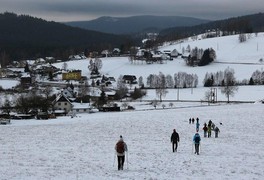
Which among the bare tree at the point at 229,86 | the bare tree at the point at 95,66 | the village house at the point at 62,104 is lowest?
the village house at the point at 62,104

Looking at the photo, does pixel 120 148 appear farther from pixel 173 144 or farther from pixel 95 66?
pixel 95 66

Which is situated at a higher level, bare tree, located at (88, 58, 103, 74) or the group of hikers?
bare tree, located at (88, 58, 103, 74)

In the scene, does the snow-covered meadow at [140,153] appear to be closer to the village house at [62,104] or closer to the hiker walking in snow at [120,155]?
the hiker walking in snow at [120,155]

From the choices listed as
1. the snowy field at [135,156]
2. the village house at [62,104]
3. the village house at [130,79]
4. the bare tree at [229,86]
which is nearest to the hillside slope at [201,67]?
the village house at [130,79]

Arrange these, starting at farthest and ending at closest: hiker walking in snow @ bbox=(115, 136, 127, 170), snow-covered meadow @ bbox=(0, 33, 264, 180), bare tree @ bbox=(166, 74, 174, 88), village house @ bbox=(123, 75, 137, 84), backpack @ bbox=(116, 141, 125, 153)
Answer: village house @ bbox=(123, 75, 137, 84), bare tree @ bbox=(166, 74, 174, 88), backpack @ bbox=(116, 141, 125, 153), hiker walking in snow @ bbox=(115, 136, 127, 170), snow-covered meadow @ bbox=(0, 33, 264, 180)

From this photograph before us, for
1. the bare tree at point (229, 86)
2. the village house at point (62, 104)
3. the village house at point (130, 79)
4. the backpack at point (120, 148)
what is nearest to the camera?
the backpack at point (120, 148)

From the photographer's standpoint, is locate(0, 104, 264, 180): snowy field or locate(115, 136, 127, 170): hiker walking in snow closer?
locate(0, 104, 264, 180): snowy field

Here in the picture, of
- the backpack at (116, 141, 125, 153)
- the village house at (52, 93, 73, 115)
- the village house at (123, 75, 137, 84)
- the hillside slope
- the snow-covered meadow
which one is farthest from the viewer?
the hillside slope

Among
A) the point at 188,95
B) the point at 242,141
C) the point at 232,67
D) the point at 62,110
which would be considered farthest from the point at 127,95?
the point at 242,141

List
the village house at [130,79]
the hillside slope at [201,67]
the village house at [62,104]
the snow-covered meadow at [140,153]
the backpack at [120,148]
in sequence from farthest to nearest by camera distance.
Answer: the hillside slope at [201,67] → the village house at [130,79] → the village house at [62,104] → the backpack at [120,148] → the snow-covered meadow at [140,153]

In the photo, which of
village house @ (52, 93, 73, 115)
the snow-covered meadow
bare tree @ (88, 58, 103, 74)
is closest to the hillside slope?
bare tree @ (88, 58, 103, 74)

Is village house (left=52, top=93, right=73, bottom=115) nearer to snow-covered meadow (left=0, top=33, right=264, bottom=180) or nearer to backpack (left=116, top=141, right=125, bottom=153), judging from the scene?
snow-covered meadow (left=0, top=33, right=264, bottom=180)

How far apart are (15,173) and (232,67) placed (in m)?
150

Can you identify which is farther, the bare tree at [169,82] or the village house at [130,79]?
the village house at [130,79]
